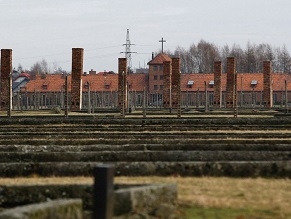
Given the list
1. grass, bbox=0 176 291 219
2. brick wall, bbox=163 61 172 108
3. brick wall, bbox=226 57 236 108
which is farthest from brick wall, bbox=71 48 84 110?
grass, bbox=0 176 291 219

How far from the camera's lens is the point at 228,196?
24.2 ft

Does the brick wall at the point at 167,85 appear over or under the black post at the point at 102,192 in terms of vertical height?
over

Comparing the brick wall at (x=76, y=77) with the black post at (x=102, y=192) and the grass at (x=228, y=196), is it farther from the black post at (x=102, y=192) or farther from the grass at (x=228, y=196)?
the black post at (x=102, y=192)

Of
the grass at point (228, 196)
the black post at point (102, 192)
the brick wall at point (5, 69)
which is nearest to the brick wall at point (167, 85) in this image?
the brick wall at point (5, 69)

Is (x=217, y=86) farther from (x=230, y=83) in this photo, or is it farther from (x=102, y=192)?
(x=102, y=192)

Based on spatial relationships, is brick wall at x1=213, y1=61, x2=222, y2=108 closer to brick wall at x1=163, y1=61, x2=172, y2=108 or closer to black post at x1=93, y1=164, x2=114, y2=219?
brick wall at x1=163, y1=61, x2=172, y2=108

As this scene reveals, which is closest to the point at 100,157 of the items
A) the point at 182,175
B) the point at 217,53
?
the point at 182,175

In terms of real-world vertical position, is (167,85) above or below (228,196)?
above

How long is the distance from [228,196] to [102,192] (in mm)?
3010

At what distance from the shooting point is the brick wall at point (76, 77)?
3244cm

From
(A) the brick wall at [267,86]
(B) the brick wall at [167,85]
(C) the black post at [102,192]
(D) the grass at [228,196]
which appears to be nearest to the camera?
Result: (C) the black post at [102,192]

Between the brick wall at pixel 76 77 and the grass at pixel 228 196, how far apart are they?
2339 cm

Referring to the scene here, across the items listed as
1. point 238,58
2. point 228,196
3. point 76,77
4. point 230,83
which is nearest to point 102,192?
point 228,196

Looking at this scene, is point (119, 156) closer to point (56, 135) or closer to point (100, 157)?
point (100, 157)
